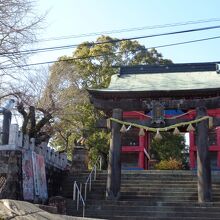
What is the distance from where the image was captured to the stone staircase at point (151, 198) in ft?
48.6

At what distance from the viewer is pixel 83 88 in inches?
1261

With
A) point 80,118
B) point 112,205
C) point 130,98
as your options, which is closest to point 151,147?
point 80,118

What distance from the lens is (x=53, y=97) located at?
28.3 metres

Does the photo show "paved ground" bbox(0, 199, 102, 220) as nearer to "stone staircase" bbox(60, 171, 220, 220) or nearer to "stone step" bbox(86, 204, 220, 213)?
"stone staircase" bbox(60, 171, 220, 220)

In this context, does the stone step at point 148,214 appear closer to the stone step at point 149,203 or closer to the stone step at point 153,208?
the stone step at point 153,208

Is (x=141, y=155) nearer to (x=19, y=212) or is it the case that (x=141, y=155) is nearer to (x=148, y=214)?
(x=148, y=214)

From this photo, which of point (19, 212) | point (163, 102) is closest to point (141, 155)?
point (163, 102)

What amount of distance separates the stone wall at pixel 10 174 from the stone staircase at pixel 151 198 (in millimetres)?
2131

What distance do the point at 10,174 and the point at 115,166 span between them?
4.22 meters

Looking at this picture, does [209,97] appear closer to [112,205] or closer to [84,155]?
[112,205]

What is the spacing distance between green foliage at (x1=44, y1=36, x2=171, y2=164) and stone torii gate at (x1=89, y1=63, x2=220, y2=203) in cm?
655

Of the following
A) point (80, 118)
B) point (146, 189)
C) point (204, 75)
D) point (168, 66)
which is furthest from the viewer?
point (80, 118)

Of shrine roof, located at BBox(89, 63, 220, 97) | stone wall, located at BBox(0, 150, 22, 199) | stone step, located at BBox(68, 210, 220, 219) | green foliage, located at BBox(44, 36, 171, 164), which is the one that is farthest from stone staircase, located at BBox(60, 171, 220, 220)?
green foliage, located at BBox(44, 36, 171, 164)

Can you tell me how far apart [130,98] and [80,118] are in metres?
14.2
